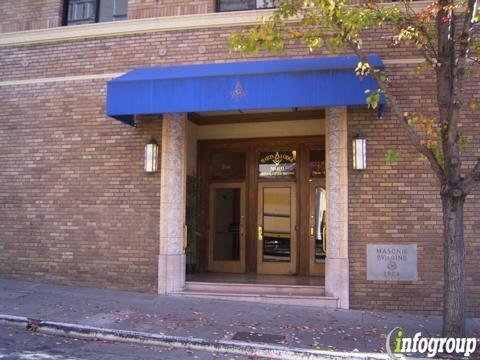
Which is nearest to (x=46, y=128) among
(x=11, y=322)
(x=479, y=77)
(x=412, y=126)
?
(x=11, y=322)

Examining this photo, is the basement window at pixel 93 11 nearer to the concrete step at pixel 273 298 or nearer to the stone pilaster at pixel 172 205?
the stone pilaster at pixel 172 205

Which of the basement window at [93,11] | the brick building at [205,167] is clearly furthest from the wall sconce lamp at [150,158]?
the basement window at [93,11]

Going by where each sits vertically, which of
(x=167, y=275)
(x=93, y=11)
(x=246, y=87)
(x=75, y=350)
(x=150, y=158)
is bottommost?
(x=75, y=350)

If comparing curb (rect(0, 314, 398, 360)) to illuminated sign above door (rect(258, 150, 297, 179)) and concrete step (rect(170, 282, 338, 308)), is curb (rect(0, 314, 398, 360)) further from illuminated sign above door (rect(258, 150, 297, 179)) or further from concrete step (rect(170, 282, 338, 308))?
illuminated sign above door (rect(258, 150, 297, 179))

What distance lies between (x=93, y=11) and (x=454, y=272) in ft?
30.4

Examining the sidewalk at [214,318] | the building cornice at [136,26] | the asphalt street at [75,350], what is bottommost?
the asphalt street at [75,350]

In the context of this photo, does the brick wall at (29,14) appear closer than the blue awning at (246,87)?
No

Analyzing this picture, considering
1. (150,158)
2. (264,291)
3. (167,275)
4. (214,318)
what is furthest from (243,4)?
(214,318)

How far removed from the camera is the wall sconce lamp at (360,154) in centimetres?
953

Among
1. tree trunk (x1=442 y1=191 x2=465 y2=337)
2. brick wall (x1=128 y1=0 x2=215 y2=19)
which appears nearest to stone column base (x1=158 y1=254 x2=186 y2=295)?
brick wall (x1=128 y1=0 x2=215 y2=19)

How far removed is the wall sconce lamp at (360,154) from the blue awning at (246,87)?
106cm

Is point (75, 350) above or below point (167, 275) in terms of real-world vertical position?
below

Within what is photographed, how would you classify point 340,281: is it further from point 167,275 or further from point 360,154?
point 167,275

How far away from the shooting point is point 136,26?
10773 millimetres
